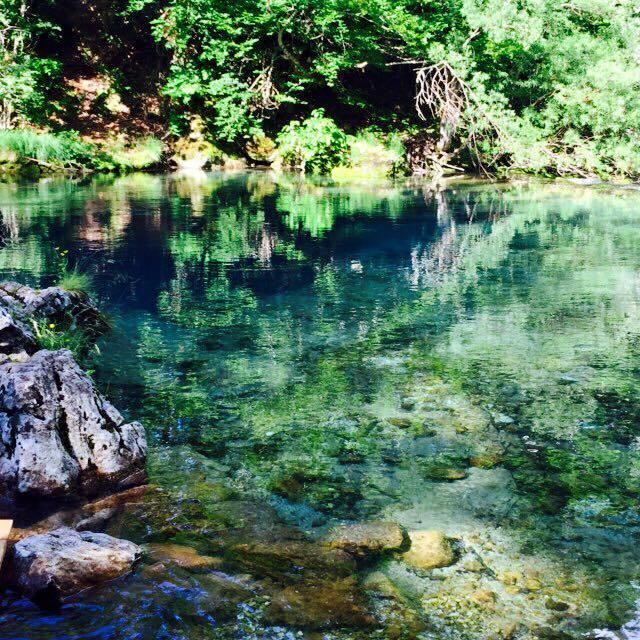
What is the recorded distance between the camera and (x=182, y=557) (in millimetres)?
3418

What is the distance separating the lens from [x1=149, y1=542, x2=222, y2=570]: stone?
11.0ft

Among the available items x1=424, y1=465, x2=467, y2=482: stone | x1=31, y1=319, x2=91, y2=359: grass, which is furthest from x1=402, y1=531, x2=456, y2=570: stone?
x1=31, y1=319, x2=91, y2=359: grass

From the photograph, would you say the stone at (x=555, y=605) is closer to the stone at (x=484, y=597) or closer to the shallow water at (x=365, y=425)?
the shallow water at (x=365, y=425)

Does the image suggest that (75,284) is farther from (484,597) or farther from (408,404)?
(484,597)

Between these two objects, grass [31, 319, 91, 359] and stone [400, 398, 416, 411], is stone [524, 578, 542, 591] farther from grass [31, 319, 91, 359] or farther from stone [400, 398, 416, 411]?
grass [31, 319, 91, 359]

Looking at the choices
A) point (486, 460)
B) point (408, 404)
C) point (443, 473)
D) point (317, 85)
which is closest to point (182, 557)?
point (443, 473)

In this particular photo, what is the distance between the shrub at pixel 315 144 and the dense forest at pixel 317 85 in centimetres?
5

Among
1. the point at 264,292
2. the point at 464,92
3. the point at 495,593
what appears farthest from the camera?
the point at 464,92

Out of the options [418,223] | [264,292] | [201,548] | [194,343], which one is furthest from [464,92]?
[201,548]

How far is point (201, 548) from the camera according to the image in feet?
11.6

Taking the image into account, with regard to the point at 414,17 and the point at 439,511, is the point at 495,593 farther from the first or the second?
the point at 414,17

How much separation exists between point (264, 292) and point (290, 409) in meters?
3.72

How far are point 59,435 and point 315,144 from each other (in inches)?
779

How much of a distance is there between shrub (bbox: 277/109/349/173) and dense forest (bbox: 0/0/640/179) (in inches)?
1.9
